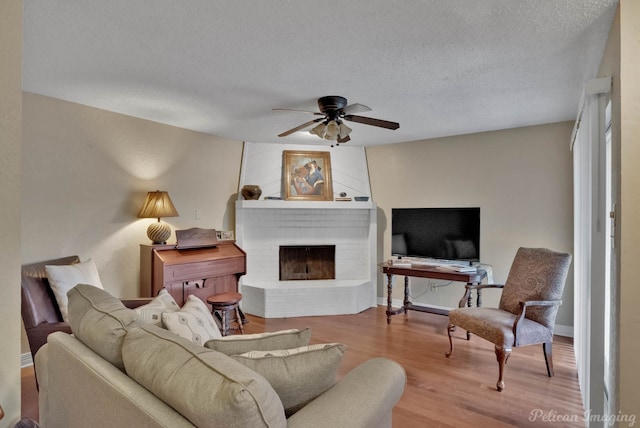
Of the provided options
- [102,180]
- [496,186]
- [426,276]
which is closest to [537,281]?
[426,276]

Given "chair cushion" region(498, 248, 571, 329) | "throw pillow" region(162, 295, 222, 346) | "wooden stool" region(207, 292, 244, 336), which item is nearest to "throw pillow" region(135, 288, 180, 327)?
"throw pillow" region(162, 295, 222, 346)

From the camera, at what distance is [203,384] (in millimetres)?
960

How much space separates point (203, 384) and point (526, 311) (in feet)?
9.70

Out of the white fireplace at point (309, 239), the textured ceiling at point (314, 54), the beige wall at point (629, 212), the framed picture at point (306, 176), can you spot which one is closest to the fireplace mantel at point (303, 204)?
the white fireplace at point (309, 239)

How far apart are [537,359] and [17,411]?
374 cm

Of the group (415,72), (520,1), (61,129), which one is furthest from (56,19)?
(520,1)

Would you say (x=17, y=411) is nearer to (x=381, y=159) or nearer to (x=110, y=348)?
(x=110, y=348)

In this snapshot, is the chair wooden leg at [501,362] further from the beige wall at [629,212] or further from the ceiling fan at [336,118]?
the ceiling fan at [336,118]

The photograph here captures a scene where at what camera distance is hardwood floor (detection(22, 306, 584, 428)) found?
7.63 ft

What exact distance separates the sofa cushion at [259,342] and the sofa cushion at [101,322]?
0.34 metres

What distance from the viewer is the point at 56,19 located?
76.0 inches

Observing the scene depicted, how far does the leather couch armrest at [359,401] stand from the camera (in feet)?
3.47

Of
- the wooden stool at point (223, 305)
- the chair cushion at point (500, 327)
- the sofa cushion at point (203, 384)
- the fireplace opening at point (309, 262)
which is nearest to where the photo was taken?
the sofa cushion at point (203, 384)

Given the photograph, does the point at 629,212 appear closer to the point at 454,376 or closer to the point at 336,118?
the point at 454,376
